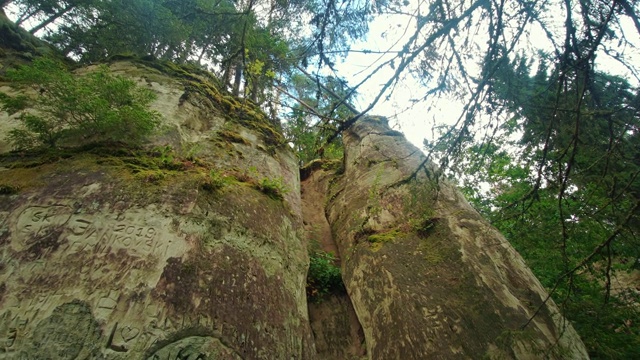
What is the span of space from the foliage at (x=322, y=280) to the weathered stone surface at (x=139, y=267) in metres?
0.97

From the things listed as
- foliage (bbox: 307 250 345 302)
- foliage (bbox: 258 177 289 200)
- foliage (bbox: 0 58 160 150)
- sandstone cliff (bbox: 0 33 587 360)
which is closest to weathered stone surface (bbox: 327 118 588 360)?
sandstone cliff (bbox: 0 33 587 360)

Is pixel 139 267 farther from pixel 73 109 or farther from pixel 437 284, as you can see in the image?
pixel 437 284

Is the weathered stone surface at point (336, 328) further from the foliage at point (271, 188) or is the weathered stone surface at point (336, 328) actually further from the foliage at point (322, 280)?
the foliage at point (271, 188)

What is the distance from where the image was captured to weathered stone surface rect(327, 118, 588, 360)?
10.9 feet

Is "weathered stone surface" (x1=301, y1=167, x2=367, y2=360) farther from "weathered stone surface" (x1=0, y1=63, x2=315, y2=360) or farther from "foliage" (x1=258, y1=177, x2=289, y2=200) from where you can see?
"foliage" (x1=258, y1=177, x2=289, y2=200)

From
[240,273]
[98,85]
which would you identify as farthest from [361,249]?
[98,85]

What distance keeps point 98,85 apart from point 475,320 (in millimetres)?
5347

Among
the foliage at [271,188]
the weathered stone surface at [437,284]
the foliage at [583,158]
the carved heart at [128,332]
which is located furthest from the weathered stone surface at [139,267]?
the foliage at [583,158]

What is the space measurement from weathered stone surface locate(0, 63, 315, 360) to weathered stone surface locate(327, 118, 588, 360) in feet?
3.60

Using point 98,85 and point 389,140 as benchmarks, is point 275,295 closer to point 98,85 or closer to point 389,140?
point 98,85

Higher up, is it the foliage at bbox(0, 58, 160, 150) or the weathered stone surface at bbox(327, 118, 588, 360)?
the foliage at bbox(0, 58, 160, 150)

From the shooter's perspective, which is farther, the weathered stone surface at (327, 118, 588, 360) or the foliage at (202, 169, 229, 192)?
the foliage at (202, 169, 229, 192)

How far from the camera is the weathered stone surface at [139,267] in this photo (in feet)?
7.50

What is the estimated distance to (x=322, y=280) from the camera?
5.27 m
